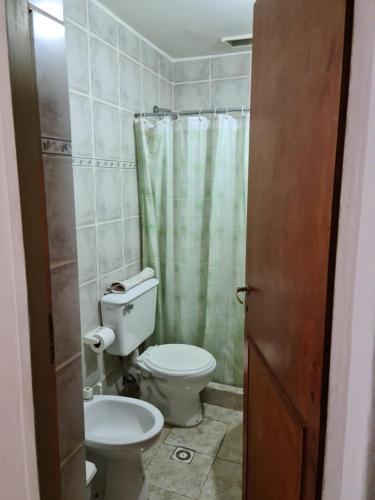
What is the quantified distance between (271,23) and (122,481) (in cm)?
187

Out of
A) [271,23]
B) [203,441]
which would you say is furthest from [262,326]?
[203,441]

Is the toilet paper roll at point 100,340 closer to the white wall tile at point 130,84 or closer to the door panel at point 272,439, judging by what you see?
the door panel at point 272,439

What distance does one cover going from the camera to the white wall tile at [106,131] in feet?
6.28

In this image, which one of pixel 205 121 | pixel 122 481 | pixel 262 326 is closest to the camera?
pixel 262 326

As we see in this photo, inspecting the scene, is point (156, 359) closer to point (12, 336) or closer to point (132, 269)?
point (132, 269)

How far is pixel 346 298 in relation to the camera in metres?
0.66

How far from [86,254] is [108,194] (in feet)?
1.23

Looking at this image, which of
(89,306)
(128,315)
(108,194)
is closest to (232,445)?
(128,315)

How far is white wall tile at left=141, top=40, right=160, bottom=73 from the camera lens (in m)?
2.30

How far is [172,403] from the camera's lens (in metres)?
2.26

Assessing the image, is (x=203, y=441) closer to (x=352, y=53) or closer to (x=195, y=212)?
(x=195, y=212)

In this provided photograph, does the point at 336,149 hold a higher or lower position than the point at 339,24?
lower

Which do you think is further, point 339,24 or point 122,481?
point 122,481

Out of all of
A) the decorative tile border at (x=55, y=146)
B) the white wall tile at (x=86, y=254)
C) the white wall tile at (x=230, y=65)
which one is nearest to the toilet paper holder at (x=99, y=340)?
the white wall tile at (x=86, y=254)
